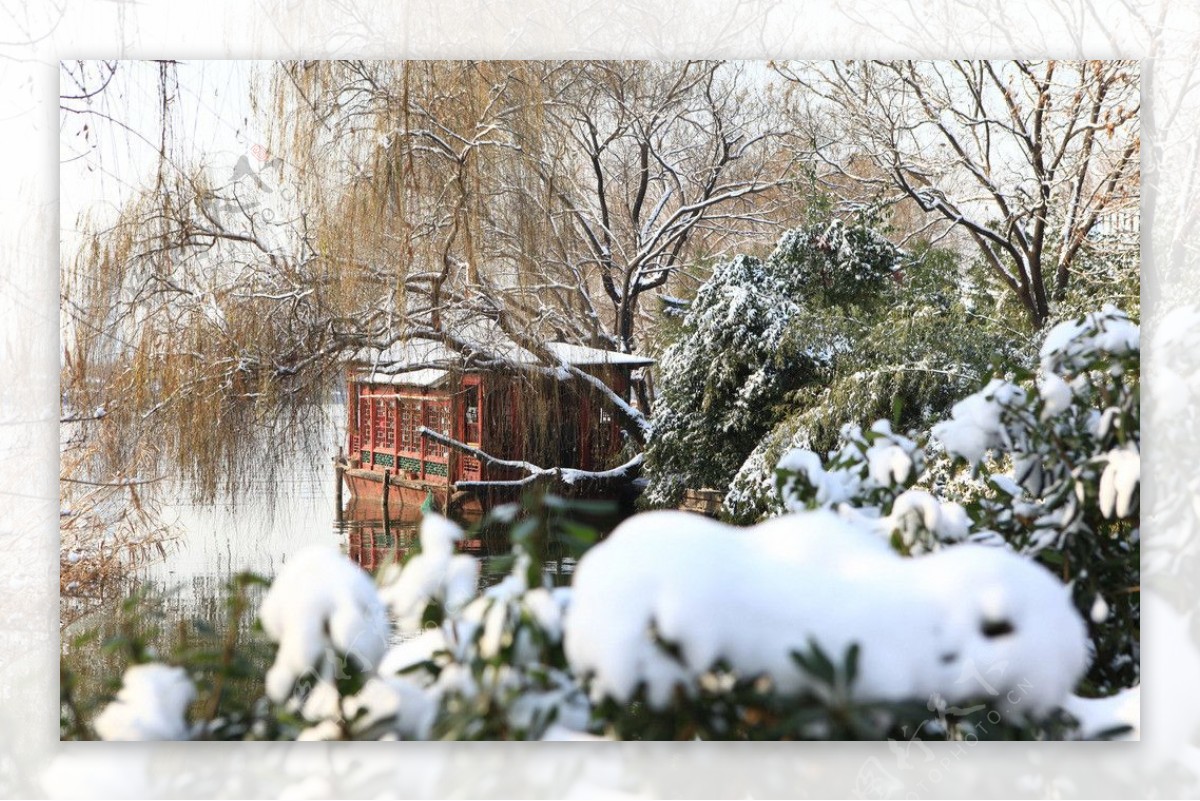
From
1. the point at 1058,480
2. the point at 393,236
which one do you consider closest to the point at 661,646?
the point at 1058,480

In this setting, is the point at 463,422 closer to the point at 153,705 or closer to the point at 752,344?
the point at 752,344

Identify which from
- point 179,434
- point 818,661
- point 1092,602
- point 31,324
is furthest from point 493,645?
point 179,434

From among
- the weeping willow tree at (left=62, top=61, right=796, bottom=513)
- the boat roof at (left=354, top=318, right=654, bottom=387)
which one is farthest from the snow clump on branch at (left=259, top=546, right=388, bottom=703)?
the boat roof at (left=354, top=318, right=654, bottom=387)

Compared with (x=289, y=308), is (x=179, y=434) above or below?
below

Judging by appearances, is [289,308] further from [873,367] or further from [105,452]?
Result: [873,367]

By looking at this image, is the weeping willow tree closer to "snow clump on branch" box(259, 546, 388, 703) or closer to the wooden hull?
the wooden hull

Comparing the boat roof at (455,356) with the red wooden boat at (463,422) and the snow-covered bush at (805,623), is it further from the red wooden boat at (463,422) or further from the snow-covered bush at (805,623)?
the snow-covered bush at (805,623)
